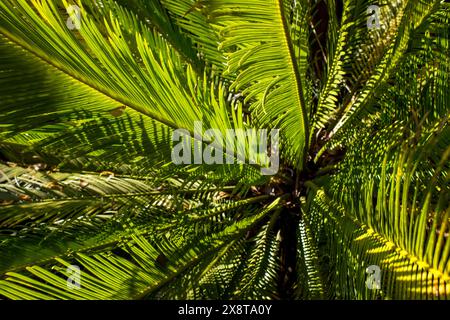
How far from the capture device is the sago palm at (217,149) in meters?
1.16

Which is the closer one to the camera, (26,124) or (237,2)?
(237,2)

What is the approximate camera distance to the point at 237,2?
118 centimetres

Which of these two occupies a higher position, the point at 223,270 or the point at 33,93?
the point at 33,93

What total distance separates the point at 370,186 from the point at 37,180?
1146 mm

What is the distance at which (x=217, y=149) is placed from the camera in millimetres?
1353

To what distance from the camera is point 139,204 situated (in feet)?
5.43

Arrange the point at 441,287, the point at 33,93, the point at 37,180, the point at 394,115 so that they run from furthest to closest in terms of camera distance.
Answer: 1. the point at 37,180
2. the point at 394,115
3. the point at 33,93
4. the point at 441,287

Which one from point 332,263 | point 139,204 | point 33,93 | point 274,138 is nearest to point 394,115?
point 274,138

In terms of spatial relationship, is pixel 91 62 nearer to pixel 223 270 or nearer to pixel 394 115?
pixel 223 270

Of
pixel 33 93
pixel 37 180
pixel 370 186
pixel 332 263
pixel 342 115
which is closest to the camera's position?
pixel 370 186

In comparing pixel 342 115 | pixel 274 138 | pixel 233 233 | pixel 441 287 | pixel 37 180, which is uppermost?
pixel 342 115

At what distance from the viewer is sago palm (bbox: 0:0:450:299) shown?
1162 mm

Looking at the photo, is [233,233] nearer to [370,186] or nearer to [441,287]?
[370,186]

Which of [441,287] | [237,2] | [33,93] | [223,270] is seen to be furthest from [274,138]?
[441,287]
